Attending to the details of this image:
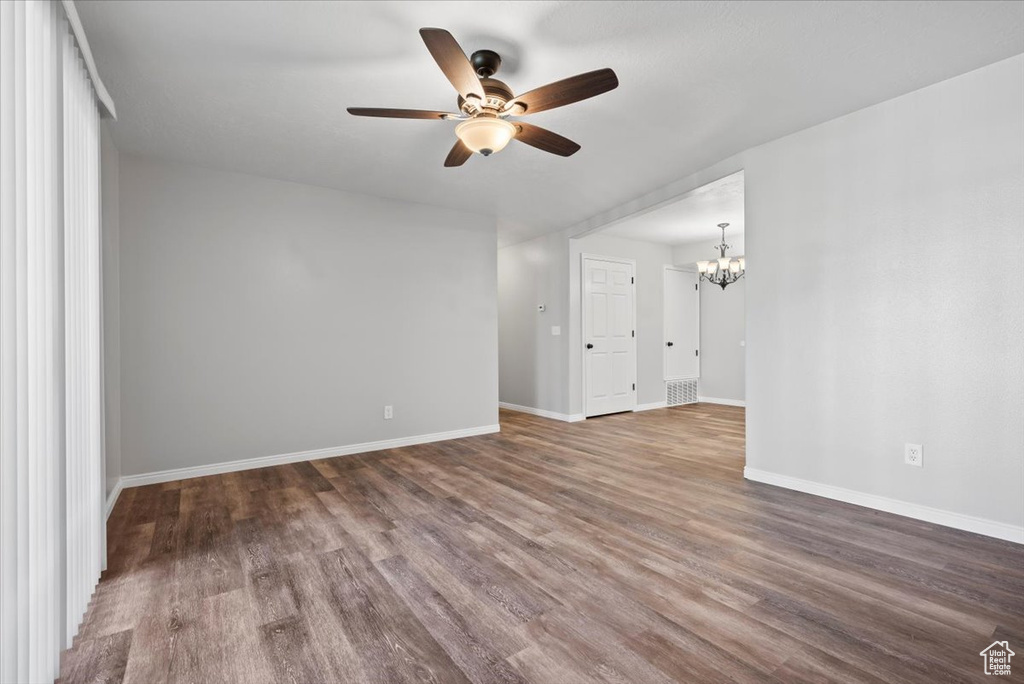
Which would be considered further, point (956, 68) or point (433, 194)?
point (433, 194)

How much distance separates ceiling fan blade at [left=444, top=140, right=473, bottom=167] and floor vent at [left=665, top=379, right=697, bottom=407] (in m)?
5.55

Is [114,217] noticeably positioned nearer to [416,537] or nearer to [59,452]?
[59,452]

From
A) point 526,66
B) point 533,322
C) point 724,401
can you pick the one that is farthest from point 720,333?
point 526,66

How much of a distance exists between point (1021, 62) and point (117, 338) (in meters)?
5.88

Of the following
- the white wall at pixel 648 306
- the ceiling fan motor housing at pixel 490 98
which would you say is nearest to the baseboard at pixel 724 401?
the white wall at pixel 648 306

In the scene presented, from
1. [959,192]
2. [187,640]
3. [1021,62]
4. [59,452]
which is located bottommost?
[187,640]

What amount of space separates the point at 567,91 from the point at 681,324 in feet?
20.0

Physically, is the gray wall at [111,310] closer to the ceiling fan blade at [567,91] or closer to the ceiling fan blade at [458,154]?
the ceiling fan blade at [458,154]

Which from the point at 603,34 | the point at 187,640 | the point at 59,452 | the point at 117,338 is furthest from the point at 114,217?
the point at 603,34

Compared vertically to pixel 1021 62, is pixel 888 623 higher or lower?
lower

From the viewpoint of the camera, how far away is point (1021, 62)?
237 cm

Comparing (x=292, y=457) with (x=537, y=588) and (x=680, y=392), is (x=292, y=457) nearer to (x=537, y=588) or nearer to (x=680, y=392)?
(x=537, y=588)

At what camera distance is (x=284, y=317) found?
420 centimetres

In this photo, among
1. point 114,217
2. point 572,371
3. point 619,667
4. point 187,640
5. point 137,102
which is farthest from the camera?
point 572,371
